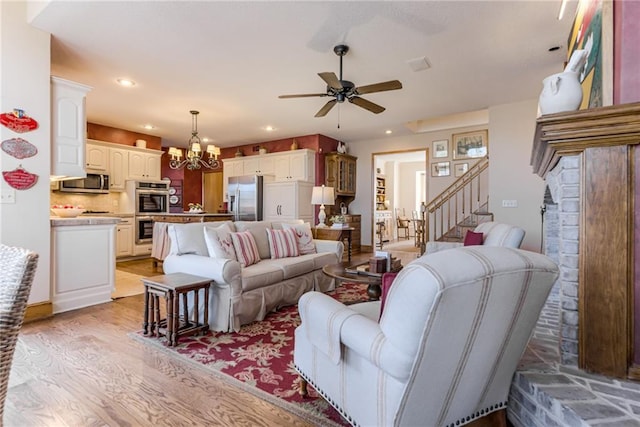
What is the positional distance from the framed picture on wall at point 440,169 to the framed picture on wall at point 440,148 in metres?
0.19

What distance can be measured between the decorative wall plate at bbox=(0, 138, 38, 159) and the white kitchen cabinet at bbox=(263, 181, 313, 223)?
14.4 feet

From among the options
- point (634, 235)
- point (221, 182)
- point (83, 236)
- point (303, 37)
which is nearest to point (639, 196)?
point (634, 235)

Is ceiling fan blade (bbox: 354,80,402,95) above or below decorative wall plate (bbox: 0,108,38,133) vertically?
above

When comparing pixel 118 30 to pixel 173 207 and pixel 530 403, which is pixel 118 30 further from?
pixel 173 207

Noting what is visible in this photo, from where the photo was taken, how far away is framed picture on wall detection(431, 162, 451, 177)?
7012mm

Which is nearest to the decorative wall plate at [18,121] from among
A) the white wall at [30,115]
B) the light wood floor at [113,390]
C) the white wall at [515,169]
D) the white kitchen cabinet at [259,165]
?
the white wall at [30,115]

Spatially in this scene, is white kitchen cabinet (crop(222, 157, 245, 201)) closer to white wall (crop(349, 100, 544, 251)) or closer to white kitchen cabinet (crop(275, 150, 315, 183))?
white kitchen cabinet (crop(275, 150, 315, 183))

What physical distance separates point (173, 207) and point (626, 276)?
31.0 ft

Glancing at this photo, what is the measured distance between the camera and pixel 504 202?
17.0 ft

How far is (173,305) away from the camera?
98.9 inches

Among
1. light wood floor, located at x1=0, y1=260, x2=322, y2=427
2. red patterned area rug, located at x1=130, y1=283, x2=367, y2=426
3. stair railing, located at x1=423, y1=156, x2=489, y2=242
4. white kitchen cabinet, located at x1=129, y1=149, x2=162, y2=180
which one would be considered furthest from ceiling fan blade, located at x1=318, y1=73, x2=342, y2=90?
white kitchen cabinet, located at x1=129, y1=149, x2=162, y2=180

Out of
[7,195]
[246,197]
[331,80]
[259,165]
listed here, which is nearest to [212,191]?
[259,165]

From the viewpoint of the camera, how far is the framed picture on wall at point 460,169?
22.2ft

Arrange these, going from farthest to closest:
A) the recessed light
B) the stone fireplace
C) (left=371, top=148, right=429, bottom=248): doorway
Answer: (left=371, top=148, right=429, bottom=248): doorway, the recessed light, the stone fireplace
